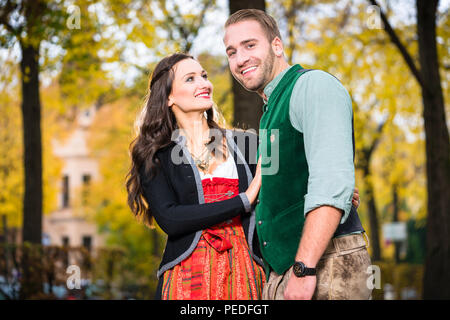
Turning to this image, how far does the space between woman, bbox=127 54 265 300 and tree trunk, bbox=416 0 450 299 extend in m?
6.42

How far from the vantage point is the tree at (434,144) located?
29.4 ft

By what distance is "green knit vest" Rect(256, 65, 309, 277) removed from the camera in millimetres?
2439

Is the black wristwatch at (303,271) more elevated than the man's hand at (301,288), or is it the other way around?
the black wristwatch at (303,271)

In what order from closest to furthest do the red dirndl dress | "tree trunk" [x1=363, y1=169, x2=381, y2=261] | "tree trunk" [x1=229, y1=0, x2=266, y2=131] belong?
the red dirndl dress < "tree trunk" [x1=229, y1=0, x2=266, y2=131] < "tree trunk" [x1=363, y1=169, x2=381, y2=261]

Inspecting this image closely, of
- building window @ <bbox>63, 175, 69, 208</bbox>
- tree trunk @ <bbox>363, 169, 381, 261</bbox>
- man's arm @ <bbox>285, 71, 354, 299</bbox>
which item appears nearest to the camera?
man's arm @ <bbox>285, 71, 354, 299</bbox>

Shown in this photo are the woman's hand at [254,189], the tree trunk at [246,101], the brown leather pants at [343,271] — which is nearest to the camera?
the brown leather pants at [343,271]

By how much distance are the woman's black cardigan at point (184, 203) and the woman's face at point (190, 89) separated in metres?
0.23

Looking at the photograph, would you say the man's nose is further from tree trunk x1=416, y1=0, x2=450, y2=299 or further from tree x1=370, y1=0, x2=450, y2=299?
tree trunk x1=416, y1=0, x2=450, y2=299

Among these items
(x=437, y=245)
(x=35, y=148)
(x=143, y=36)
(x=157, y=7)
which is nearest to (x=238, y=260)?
(x=437, y=245)

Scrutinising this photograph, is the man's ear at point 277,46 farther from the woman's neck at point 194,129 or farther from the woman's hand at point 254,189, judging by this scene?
the woman's neck at point 194,129

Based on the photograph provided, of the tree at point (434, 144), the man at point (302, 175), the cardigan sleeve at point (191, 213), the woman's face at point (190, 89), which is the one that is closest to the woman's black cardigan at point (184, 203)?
the cardigan sleeve at point (191, 213)

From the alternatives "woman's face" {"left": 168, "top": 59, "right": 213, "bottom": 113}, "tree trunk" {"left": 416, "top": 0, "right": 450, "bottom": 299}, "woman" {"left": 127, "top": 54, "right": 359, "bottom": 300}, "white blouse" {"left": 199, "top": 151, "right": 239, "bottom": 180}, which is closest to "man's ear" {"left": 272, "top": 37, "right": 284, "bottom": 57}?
"woman" {"left": 127, "top": 54, "right": 359, "bottom": 300}
